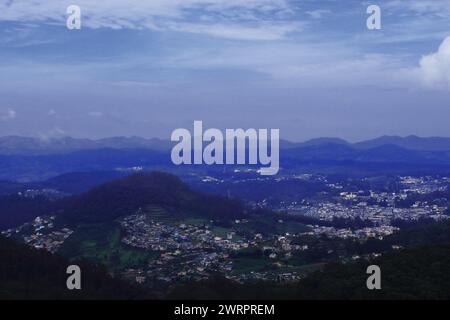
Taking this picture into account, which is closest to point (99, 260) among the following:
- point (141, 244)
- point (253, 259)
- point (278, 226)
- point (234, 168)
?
point (141, 244)

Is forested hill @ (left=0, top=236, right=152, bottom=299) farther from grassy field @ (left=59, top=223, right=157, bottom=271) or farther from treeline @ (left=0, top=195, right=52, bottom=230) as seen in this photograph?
treeline @ (left=0, top=195, right=52, bottom=230)

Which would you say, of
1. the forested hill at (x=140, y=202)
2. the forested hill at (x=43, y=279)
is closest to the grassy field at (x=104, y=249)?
the forested hill at (x=140, y=202)

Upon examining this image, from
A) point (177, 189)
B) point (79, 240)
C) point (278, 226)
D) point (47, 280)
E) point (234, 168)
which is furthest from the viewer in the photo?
point (234, 168)

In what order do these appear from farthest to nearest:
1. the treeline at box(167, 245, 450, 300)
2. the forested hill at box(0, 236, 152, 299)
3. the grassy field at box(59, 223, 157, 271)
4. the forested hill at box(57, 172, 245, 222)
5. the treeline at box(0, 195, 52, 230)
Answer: the treeline at box(0, 195, 52, 230), the forested hill at box(57, 172, 245, 222), the grassy field at box(59, 223, 157, 271), the forested hill at box(0, 236, 152, 299), the treeline at box(167, 245, 450, 300)

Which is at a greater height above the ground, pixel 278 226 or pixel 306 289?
pixel 306 289

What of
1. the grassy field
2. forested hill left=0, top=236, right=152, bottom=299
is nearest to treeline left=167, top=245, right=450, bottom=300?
forested hill left=0, top=236, right=152, bottom=299
